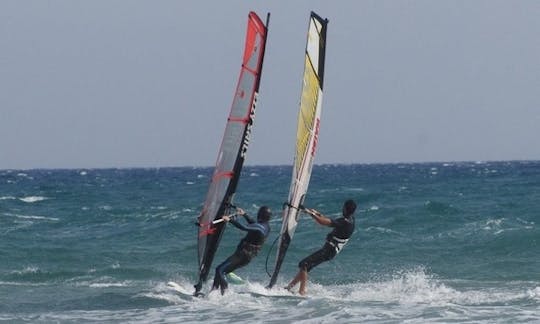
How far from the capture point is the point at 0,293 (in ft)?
45.0

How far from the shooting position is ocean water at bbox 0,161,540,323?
11445mm

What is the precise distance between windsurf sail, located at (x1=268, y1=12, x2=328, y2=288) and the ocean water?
3.50ft

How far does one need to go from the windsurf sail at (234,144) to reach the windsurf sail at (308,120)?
63 centimetres

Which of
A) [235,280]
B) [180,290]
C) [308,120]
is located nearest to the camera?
[308,120]

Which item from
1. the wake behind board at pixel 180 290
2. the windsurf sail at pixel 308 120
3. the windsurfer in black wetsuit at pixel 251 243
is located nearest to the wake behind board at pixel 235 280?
the wake behind board at pixel 180 290

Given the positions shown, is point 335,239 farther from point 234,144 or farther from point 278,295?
point 234,144

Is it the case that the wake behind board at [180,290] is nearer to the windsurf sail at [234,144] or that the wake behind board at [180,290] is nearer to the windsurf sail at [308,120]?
the windsurf sail at [234,144]

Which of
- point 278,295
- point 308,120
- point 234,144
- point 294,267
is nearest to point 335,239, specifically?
point 278,295

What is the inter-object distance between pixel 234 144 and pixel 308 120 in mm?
982

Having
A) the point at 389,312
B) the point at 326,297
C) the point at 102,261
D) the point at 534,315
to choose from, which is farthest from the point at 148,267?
the point at 534,315

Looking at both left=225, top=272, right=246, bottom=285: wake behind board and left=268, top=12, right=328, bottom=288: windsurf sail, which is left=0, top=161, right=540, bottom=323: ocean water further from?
left=268, top=12, right=328, bottom=288: windsurf sail

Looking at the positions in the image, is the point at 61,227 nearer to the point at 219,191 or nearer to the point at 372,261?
the point at 372,261

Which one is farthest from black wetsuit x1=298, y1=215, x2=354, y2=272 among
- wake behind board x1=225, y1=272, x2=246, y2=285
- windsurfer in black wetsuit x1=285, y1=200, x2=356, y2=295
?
wake behind board x1=225, y1=272, x2=246, y2=285

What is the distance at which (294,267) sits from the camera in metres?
17.2
